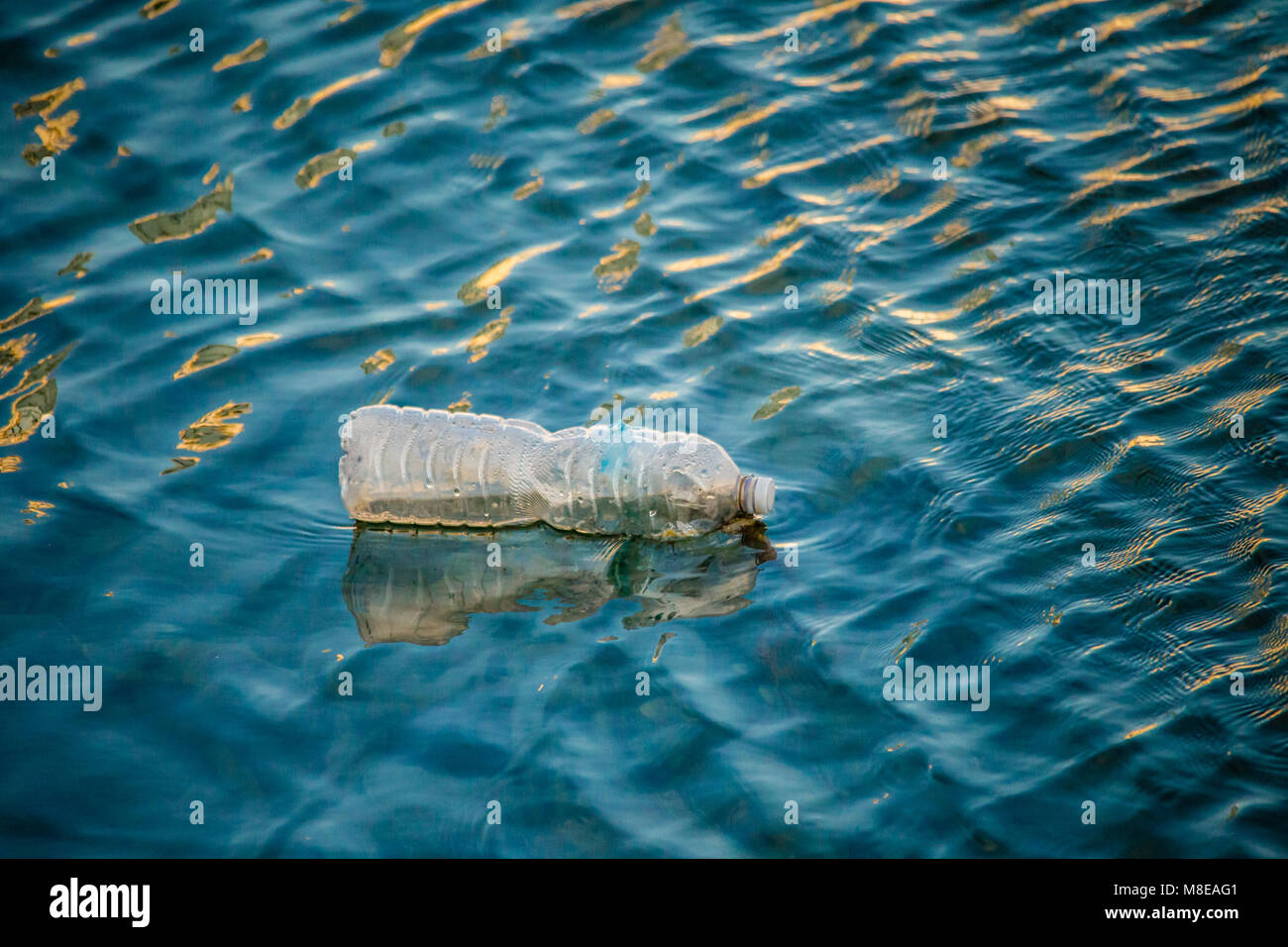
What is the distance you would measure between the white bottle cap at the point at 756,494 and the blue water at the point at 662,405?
16 cm

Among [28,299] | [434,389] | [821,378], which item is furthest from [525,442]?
[28,299]

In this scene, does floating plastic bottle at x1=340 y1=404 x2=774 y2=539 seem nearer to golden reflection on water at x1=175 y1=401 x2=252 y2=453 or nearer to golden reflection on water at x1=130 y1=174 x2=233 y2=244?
golden reflection on water at x1=175 y1=401 x2=252 y2=453

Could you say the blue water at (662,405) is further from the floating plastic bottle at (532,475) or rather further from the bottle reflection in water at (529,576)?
the floating plastic bottle at (532,475)

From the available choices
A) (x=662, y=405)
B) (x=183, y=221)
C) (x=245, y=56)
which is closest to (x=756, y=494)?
(x=662, y=405)

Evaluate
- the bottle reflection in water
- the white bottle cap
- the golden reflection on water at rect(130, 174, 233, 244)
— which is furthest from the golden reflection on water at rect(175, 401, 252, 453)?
the white bottle cap

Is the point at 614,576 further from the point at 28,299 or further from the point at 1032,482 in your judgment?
the point at 28,299

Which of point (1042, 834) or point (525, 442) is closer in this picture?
point (1042, 834)

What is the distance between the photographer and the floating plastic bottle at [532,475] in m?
4.59

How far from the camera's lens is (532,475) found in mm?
4715

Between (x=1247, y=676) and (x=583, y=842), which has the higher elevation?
(x=1247, y=676)

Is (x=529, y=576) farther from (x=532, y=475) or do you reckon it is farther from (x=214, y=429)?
(x=214, y=429)

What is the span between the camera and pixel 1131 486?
4.56 m

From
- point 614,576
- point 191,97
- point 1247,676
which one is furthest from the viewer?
point 191,97
